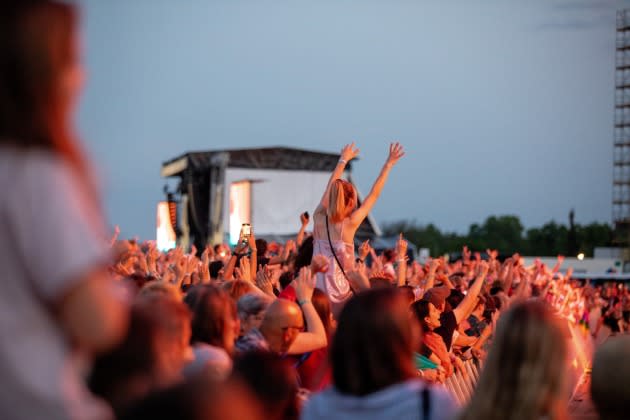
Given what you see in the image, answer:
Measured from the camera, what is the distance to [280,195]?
46.2 meters

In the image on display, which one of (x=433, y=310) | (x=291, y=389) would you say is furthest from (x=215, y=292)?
(x=433, y=310)

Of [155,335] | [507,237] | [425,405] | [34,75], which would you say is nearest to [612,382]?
[425,405]

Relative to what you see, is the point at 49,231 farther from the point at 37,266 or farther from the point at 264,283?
the point at 264,283

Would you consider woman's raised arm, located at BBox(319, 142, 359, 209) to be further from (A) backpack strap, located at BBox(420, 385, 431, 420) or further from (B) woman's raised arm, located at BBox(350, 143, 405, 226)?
(A) backpack strap, located at BBox(420, 385, 431, 420)

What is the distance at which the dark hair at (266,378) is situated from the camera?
3199 millimetres

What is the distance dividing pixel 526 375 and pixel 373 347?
546 mm

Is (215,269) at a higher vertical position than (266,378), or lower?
higher

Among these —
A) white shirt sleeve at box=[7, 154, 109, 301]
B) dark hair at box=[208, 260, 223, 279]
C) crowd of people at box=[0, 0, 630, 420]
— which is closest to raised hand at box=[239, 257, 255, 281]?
crowd of people at box=[0, 0, 630, 420]

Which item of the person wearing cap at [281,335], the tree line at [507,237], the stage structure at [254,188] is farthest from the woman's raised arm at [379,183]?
the tree line at [507,237]

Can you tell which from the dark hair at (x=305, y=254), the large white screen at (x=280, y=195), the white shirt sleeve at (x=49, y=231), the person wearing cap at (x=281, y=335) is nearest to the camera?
the white shirt sleeve at (x=49, y=231)

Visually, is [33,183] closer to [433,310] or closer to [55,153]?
[55,153]

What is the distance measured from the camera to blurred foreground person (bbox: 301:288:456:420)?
3.18 m

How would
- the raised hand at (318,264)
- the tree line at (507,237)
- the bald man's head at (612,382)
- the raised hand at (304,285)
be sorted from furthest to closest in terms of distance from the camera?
the tree line at (507,237), the raised hand at (318,264), the raised hand at (304,285), the bald man's head at (612,382)

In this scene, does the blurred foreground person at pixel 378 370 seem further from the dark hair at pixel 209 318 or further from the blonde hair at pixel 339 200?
the blonde hair at pixel 339 200
